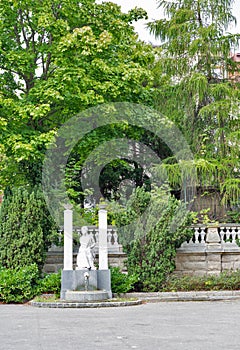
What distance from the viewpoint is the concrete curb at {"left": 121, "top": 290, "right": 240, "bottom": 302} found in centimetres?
1465

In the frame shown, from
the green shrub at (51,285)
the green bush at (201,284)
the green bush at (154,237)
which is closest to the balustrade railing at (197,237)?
the green bush at (154,237)

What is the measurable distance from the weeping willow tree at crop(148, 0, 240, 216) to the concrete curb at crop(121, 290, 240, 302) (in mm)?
5318

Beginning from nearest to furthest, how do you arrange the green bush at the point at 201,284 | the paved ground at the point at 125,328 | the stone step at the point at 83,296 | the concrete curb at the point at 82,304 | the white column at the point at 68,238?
the paved ground at the point at 125,328, the concrete curb at the point at 82,304, the stone step at the point at 83,296, the white column at the point at 68,238, the green bush at the point at 201,284

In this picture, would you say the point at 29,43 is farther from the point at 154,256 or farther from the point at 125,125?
the point at 154,256

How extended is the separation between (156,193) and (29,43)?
268 inches

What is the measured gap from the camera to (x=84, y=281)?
14383 millimetres

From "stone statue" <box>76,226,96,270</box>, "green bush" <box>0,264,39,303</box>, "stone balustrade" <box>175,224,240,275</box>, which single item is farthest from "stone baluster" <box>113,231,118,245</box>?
"green bush" <box>0,264,39,303</box>

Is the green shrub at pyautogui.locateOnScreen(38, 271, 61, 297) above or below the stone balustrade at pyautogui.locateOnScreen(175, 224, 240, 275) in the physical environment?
below

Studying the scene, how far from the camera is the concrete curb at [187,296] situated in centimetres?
1465

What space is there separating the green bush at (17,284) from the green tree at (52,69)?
120 inches

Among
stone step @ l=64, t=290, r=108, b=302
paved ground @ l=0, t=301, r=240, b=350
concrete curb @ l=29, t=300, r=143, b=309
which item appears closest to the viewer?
paved ground @ l=0, t=301, r=240, b=350

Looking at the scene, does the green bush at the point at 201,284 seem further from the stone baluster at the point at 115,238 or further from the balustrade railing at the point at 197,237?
the stone baluster at the point at 115,238

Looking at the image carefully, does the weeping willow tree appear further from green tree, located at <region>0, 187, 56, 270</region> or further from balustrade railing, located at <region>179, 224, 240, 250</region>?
green tree, located at <region>0, 187, 56, 270</region>

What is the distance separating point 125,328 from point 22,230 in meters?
6.27
